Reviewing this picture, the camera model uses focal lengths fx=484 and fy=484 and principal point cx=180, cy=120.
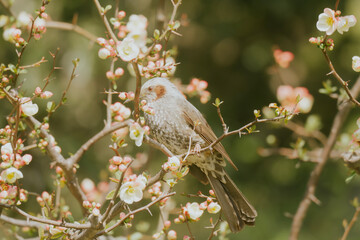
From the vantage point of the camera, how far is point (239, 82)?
539 centimetres

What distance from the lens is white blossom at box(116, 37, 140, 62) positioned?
1641mm

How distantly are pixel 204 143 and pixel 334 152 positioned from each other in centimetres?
87

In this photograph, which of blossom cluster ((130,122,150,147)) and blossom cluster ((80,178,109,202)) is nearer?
blossom cluster ((130,122,150,147))

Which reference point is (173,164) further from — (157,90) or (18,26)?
(157,90)

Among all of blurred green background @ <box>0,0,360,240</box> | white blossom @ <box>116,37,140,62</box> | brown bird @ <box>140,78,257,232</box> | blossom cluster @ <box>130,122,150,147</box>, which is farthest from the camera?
blurred green background @ <box>0,0,360,240</box>

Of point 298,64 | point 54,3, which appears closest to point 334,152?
point 298,64

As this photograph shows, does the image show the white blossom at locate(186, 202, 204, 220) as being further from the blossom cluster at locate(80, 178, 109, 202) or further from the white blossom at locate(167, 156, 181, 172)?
the blossom cluster at locate(80, 178, 109, 202)

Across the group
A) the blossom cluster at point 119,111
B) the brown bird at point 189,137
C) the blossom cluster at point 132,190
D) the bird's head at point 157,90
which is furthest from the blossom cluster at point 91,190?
the blossom cluster at point 132,190

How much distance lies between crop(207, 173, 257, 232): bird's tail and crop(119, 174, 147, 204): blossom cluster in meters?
1.02

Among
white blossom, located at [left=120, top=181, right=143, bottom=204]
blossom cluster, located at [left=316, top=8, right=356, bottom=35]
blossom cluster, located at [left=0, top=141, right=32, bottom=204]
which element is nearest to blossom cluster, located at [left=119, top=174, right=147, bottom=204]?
white blossom, located at [left=120, top=181, right=143, bottom=204]

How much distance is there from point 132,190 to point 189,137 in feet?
3.66

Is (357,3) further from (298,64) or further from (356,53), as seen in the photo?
(298,64)

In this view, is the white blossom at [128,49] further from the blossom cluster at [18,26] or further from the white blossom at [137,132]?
the blossom cluster at [18,26]

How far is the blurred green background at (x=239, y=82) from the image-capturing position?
15.3ft
